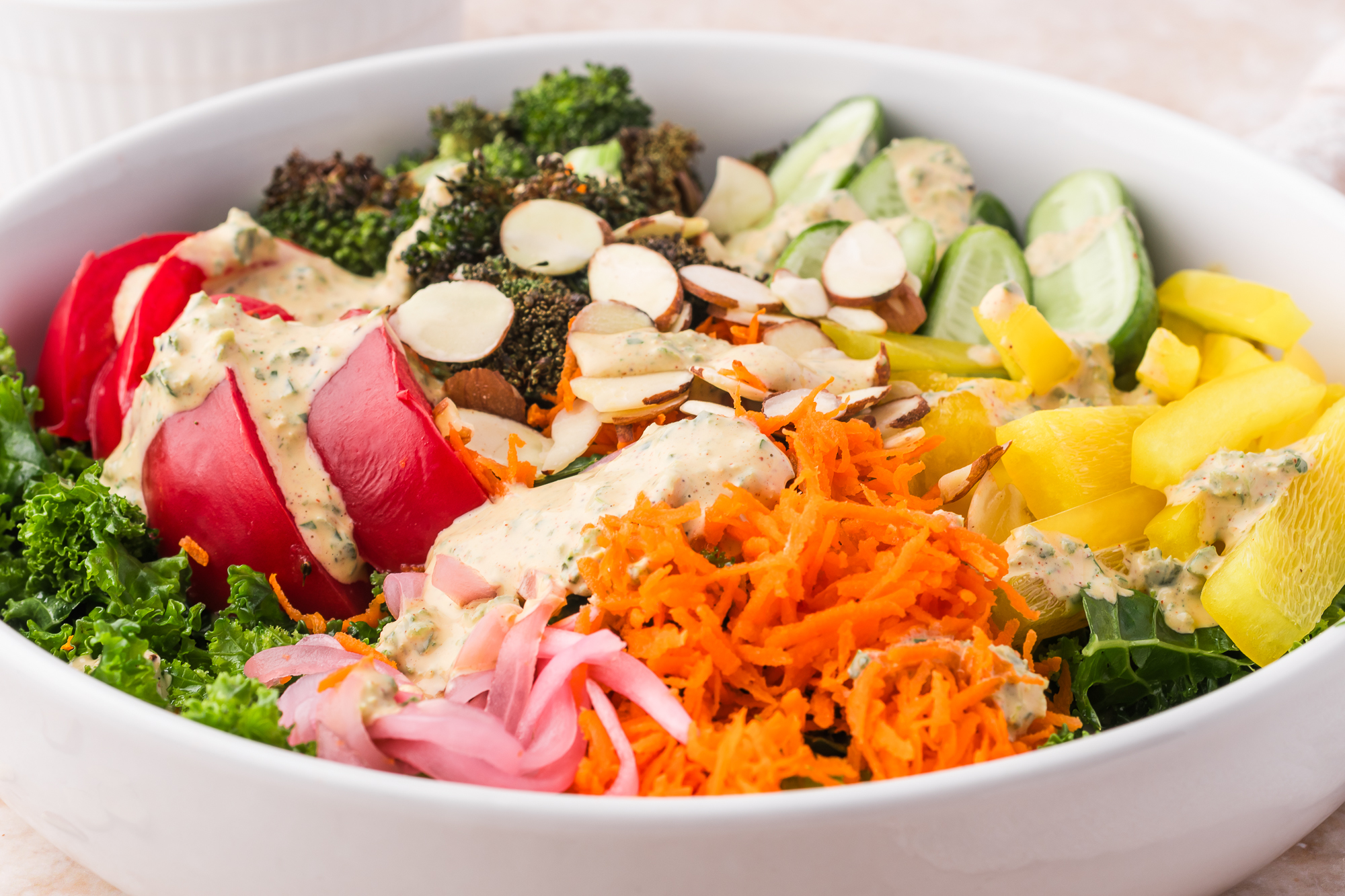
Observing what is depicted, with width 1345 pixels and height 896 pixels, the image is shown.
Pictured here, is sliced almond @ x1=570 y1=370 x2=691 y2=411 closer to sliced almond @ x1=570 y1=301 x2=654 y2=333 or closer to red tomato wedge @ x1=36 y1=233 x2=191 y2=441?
sliced almond @ x1=570 y1=301 x2=654 y2=333

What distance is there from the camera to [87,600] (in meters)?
2.04

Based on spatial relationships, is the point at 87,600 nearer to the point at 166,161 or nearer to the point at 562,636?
the point at 562,636

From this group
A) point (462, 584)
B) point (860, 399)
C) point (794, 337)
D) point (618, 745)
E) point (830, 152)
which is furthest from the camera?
point (830, 152)

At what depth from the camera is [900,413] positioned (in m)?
2.14

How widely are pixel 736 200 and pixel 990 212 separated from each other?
2.12ft

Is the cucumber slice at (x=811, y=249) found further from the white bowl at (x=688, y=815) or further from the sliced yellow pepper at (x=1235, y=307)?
the white bowl at (x=688, y=815)

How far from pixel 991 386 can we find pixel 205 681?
59.7 inches

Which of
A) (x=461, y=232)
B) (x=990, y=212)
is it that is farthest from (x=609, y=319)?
(x=990, y=212)

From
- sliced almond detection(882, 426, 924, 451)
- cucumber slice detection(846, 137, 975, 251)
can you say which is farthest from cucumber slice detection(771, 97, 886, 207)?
sliced almond detection(882, 426, 924, 451)

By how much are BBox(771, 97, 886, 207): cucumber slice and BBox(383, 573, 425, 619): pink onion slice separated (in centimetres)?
152

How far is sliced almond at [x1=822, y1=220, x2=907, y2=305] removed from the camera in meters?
2.52

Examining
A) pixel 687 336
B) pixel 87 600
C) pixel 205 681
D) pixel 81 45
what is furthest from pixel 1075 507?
pixel 81 45

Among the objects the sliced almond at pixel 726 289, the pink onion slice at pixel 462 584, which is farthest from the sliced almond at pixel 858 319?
the pink onion slice at pixel 462 584

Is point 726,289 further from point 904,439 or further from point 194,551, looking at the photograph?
point 194,551
